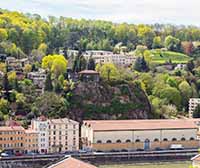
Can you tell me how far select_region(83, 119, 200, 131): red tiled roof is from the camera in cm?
2797

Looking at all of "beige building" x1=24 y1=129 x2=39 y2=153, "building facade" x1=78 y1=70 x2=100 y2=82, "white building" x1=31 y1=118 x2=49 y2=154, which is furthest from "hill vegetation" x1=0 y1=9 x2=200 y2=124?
"beige building" x1=24 y1=129 x2=39 y2=153

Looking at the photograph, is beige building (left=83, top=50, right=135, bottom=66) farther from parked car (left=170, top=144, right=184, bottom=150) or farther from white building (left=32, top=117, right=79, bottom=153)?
white building (left=32, top=117, right=79, bottom=153)

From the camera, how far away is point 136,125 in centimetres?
2852

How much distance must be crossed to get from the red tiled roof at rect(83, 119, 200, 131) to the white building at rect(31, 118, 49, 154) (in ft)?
7.16

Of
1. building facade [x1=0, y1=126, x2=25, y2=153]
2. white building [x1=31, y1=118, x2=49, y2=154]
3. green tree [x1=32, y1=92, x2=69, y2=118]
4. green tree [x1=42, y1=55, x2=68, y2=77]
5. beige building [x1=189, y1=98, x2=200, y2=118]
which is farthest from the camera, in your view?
beige building [x1=189, y1=98, x2=200, y2=118]

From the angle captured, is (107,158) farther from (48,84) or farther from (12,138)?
(48,84)

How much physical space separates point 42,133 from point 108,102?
6441mm

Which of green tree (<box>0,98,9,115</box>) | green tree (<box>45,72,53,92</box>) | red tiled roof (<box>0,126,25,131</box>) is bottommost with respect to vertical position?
red tiled roof (<box>0,126,25,131</box>)

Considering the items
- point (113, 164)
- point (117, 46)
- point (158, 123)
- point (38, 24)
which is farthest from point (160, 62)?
point (113, 164)

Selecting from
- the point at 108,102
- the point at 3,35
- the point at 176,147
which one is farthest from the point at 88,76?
the point at 3,35

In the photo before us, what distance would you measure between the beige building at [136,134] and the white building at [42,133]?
199 cm

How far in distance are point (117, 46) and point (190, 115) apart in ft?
53.9

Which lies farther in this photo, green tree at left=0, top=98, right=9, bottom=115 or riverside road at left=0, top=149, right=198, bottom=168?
green tree at left=0, top=98, right=9, bottom=115

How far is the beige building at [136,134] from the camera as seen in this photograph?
1094 inches
